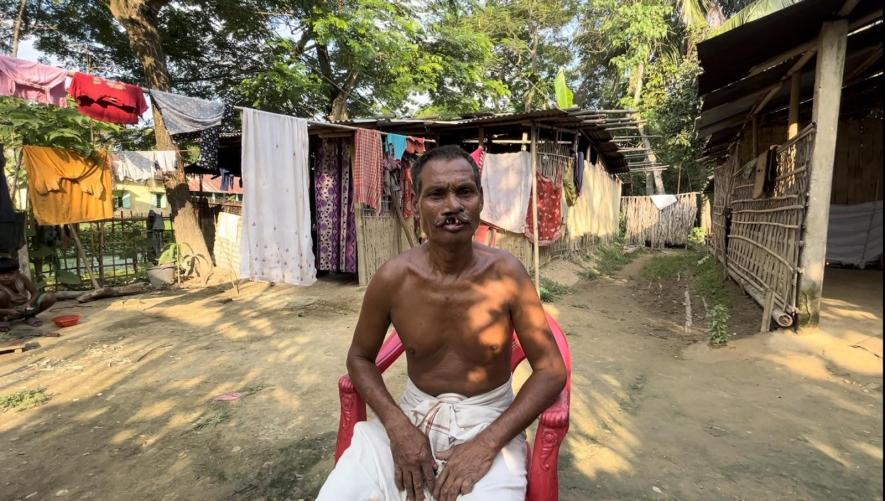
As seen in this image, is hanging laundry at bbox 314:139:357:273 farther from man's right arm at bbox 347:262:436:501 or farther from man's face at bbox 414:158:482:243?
man's face at bbox 414:158:482:243

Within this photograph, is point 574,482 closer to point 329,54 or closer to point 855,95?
point 855,95

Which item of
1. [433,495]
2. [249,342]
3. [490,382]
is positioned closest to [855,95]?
[490,382]

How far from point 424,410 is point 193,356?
13.5 ft

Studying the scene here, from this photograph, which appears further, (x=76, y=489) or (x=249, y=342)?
(x=249, y=342)

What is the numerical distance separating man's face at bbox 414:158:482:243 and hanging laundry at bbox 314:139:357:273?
6.56 m

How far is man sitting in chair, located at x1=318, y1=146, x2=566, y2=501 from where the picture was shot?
149cm

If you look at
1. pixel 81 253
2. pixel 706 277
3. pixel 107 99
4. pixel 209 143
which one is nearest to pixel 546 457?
pixel 209 143

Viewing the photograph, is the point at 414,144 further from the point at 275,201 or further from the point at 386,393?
the point at 386,393

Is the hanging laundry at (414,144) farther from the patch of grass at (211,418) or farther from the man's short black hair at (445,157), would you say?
the man's short black hair at (445,157)

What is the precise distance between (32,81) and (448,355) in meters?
7.03

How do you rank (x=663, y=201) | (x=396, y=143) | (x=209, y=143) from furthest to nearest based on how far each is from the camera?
(x=663, y=201)
(x=396, y=143)
(x=209, y=143)

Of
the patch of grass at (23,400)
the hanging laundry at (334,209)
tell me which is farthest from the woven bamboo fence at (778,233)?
the patch of grass at (23,400)

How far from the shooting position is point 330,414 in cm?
333

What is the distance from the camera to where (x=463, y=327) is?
5.48 ft
